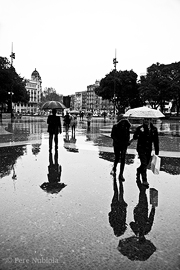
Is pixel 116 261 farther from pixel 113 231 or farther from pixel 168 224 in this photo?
pixel 168 224

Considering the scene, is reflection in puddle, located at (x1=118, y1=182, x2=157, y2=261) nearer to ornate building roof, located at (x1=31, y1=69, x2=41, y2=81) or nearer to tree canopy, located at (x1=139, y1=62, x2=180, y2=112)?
tree canopy, located at (x1=139, y1=62, x2=180, y2=112)

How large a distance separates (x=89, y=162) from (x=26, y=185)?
322cm

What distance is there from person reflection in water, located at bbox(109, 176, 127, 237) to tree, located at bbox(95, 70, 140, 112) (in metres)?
58.2

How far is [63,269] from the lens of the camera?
9.96 feet

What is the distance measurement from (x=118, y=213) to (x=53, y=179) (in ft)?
8.67

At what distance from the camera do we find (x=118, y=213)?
479 cm

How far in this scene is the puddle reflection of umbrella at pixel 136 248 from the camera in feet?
10.9

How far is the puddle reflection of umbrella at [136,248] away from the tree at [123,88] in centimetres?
6022

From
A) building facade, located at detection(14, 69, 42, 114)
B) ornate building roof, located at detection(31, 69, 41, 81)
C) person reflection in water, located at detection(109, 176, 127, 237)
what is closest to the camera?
person reflection in water, located at detection(109, 176, 127, 237)

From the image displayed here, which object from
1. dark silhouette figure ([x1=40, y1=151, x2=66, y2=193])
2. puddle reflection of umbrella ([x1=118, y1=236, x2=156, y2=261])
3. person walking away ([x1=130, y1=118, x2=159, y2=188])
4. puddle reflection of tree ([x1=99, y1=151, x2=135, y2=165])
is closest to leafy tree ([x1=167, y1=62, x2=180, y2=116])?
puddle reflection of tree ([x1=99, y1=151, x2=135, y2=165])

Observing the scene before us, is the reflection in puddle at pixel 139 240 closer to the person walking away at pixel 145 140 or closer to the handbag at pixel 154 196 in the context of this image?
the handbag at pixel 154 196

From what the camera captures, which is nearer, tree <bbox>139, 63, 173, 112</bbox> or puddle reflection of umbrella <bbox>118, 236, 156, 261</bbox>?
puddle reflection of umbrella <bbox>118, 236, 156, 261</bbox>

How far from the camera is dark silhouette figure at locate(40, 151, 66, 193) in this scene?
20.3ft

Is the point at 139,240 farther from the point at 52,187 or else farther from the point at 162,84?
the point at 162,84
